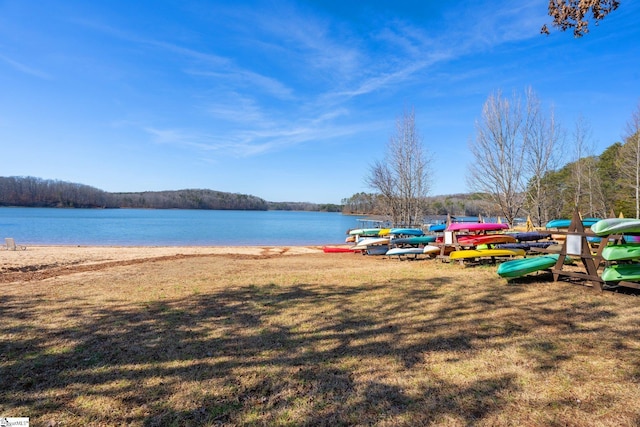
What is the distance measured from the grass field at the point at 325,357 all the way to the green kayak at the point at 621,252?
0.80 m

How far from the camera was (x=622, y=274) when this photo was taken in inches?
225

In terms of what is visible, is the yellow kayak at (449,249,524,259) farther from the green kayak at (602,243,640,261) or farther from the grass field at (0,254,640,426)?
the green kayak at (602,243,640,261)

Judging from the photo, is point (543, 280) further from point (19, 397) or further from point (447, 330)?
point (19, 397)

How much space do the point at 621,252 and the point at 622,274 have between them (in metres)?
0.45

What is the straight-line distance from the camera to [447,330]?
165 inches

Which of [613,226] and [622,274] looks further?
[613,226]

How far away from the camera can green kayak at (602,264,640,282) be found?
5.68 m

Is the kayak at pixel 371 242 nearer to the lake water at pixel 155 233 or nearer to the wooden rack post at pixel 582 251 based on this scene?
the wooden rack post at pixel 582 251

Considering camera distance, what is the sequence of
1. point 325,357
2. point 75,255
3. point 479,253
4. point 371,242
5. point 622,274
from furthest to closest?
point 75,255 → point 371,242 → point 479,253 → point 622,274 → point 325,357

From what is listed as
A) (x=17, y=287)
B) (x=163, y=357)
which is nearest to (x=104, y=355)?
(x=163, y=357)

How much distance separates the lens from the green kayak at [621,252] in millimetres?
5812

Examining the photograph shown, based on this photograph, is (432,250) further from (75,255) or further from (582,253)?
(75,255)

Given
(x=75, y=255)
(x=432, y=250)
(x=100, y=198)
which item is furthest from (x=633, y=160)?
(x=100, y=198)

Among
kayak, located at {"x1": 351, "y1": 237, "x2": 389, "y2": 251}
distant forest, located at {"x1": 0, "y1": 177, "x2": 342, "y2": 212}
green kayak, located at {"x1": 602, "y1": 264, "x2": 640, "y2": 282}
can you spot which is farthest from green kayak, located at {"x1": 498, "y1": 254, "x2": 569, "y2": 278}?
distant forest, located at {"x1": 0, "y1": 177, "x2": 342, "y2": 212}
